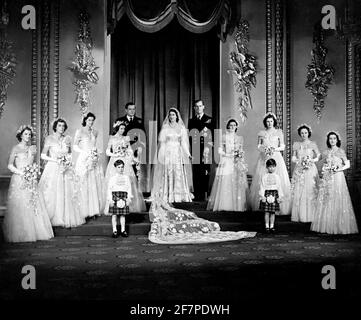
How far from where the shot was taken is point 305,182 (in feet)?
23.0

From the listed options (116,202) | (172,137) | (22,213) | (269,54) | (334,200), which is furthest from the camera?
(269,54)

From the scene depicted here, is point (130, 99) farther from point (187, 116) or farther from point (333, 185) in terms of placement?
point (333, 185)

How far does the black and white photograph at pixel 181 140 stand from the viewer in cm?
515

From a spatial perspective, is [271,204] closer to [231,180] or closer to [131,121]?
[231,180]

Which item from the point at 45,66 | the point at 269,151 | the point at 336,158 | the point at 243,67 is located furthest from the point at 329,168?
the point at 45,66

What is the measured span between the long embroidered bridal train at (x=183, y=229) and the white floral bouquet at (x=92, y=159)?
1.05m

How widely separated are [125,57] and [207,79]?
149 cm

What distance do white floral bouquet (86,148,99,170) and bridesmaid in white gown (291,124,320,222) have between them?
2.75 meters

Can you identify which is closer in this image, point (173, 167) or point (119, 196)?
point (119, 196)

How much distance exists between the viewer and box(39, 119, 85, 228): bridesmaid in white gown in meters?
6.48

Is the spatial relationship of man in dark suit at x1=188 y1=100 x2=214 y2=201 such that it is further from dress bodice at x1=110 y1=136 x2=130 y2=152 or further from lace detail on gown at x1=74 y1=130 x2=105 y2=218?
lace detail on gown at x1=74 y1=130 x2=105 y2=218

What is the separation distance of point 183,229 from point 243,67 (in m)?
3.27

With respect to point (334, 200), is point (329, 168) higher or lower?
higher

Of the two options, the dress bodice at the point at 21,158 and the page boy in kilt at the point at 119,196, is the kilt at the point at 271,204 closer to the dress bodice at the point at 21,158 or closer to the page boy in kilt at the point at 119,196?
the page boy in kilt at the point at 119,196
